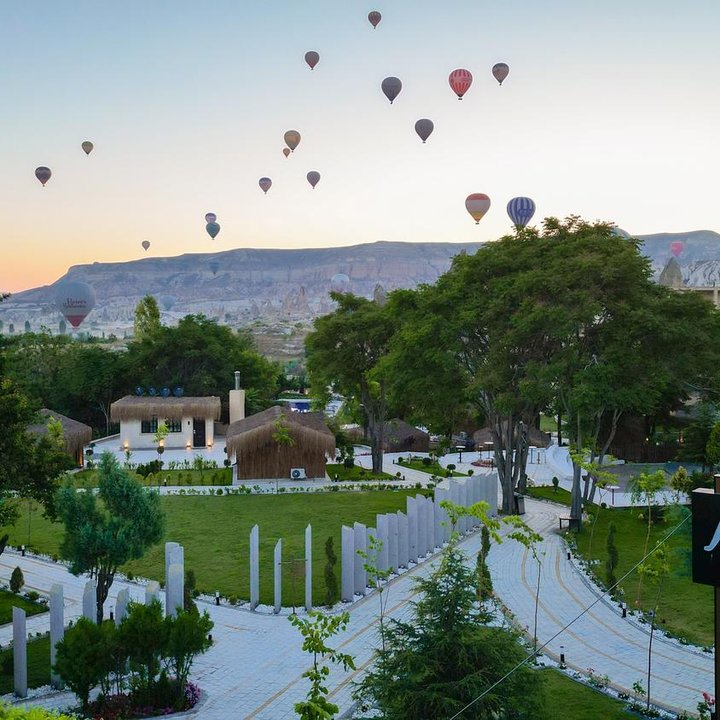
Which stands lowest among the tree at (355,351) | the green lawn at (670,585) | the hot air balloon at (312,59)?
the green lawn at (670,585)

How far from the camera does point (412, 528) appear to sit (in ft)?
66.1

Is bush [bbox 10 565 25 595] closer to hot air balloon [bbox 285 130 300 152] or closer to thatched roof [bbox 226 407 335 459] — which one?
thatched roof [bbox 226 407 335 459]

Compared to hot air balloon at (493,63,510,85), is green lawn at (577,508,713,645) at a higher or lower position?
lower

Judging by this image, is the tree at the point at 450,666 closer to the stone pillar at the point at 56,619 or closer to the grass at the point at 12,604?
the stone pillar at the point at 56,619

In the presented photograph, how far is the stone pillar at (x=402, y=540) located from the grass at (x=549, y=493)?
12.1 meters

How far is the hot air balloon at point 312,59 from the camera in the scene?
51312mm

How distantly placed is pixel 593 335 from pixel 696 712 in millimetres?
14403

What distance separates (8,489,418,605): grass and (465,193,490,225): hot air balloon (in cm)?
2302

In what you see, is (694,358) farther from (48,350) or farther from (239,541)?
(48,350)

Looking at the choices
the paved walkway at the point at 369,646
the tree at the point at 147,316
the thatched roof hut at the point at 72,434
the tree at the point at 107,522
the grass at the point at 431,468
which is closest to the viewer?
the paved walkway at the point at 369,646

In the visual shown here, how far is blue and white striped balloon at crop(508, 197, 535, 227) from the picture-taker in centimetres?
4772

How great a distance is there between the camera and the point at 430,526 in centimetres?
2147

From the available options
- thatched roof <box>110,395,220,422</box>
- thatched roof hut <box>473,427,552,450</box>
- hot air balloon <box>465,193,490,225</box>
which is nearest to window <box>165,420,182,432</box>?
thatched roof <box>110,395,220,422</box>

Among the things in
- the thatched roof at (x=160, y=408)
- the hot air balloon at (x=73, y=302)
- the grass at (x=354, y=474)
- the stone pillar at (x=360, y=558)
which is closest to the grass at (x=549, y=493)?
the grass at (x=354, y=474)
